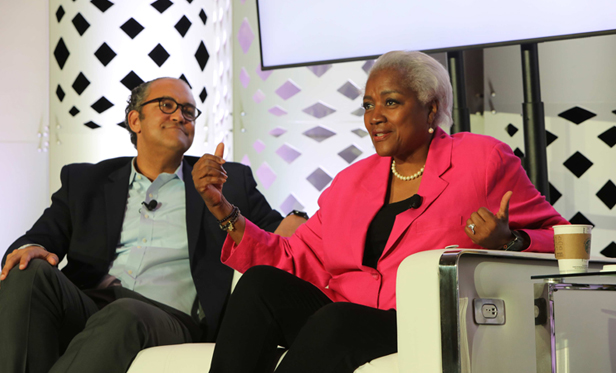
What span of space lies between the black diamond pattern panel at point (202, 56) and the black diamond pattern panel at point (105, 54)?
1.34 ft

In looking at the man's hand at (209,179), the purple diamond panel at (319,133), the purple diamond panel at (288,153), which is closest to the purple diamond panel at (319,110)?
the purple diamond panel at (319,133)

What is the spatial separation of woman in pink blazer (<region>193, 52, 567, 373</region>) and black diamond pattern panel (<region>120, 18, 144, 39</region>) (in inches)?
59.3

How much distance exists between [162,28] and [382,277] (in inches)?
79.1

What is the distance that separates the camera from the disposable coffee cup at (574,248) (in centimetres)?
125

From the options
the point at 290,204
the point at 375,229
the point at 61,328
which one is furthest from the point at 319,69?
the point at 61,328

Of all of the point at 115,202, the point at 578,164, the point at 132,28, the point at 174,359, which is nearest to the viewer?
the point at 174,359

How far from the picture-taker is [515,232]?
1492 millimetres

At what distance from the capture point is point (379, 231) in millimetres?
1698

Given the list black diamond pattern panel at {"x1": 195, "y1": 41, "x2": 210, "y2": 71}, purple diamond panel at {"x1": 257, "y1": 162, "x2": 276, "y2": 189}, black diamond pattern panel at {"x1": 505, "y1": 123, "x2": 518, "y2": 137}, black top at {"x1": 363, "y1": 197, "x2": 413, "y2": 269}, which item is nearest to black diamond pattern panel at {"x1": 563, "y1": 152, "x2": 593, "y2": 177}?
black diamond pattern panel at {"x1": 505, "y1": 123, "x2": 518, "y2": 137}

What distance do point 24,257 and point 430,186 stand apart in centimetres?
118

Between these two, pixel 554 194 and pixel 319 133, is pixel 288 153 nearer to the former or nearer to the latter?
pixel 319 133

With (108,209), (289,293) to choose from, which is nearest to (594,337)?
(289,293)

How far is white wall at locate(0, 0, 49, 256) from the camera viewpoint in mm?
3223

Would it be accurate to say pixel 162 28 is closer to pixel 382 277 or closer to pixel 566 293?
pixel 382 277
